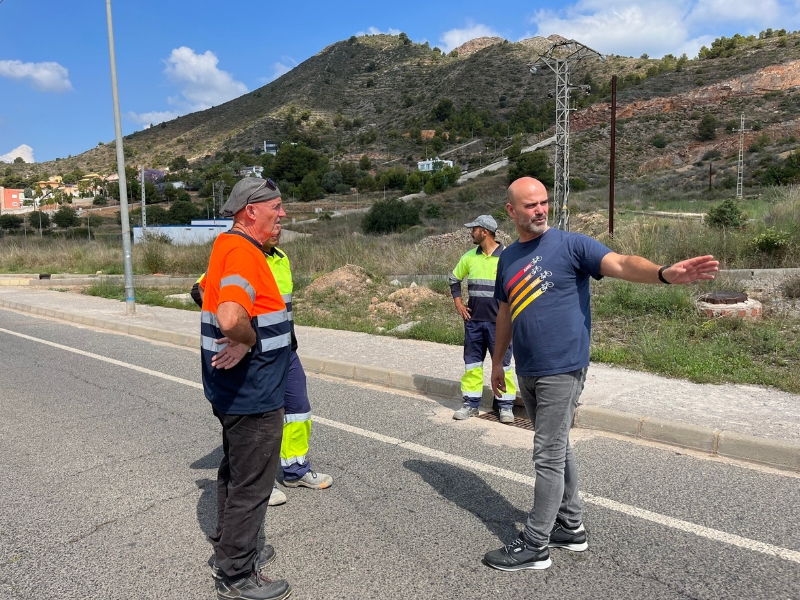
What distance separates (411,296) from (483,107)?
10546cm

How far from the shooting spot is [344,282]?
1520 cm

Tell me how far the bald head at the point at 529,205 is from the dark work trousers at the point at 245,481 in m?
1.61

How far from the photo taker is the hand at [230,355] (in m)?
2.71

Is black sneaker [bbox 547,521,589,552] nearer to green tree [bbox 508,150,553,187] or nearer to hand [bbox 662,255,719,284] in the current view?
hand [bbox 662,255,719,284]

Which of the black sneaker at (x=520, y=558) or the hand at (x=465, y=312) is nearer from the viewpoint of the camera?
the black sneaker at (x=520, y=558)

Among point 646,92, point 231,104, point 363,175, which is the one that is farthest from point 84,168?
point 646,92

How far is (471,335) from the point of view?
604 cm

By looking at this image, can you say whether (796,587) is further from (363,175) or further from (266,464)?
(363,175)

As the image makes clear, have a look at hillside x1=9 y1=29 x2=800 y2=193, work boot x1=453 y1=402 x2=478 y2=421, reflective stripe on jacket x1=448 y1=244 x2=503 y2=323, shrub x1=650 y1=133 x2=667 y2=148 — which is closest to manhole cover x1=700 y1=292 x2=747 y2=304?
Result: reflective stripe on jacket x1=448 y1=244 x2=503 y2=323

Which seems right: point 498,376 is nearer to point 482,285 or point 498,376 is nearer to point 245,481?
point 245,481

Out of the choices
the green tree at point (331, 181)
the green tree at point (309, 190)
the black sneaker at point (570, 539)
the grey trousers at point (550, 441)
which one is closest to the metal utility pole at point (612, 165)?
the black sneaker at point (570, 539)

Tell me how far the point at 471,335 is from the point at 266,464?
3.38 metres

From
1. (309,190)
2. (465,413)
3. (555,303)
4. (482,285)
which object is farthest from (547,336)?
(309,190)

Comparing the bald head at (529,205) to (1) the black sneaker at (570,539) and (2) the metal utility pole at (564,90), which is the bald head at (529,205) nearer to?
(1) the black sneaker at (570,539)
